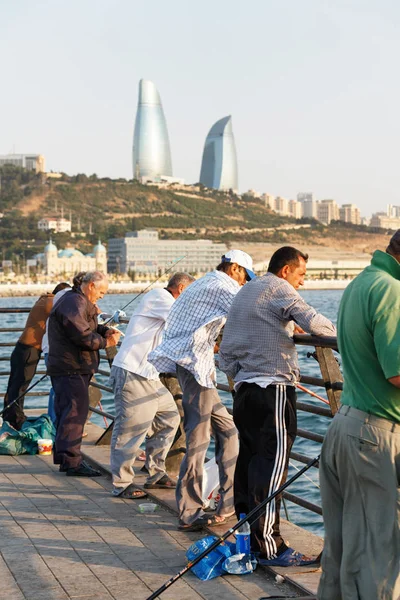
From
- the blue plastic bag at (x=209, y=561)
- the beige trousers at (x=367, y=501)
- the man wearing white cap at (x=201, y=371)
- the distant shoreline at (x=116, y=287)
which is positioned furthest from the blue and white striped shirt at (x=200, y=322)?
the distant shoreline at (x=116, y=287)

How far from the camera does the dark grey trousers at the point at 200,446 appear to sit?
5723mm

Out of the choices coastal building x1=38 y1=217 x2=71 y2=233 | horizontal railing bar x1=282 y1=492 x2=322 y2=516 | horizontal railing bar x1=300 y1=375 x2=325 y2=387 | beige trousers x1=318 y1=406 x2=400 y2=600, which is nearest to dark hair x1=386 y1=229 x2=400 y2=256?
beige trousers x1=318 y1=406 x2=400 y2=600

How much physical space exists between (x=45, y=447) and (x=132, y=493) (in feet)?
7.08

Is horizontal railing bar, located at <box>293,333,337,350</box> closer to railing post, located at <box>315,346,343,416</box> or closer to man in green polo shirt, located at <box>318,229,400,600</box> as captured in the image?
railing post, located at <box>315,346,343,416</box>

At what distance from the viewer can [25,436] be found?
8.67 meters

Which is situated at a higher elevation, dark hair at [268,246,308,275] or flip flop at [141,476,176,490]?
dark hair at [268,246,308,275]

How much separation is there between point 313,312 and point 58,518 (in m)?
2.28

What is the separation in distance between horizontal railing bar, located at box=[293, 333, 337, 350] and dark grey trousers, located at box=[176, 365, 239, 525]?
839 millimetres

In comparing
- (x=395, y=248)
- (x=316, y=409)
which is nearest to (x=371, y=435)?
(x=395, y=248)

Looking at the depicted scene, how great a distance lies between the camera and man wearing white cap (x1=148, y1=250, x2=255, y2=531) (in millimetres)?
5652

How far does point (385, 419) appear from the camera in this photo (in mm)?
3424

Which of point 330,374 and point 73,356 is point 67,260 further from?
point 330,374

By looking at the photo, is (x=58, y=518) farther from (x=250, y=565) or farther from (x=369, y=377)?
(x=369, y=377)

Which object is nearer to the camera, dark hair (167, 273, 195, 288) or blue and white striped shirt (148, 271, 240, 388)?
blue and white striped shirt (148, 271, 240, 388)
